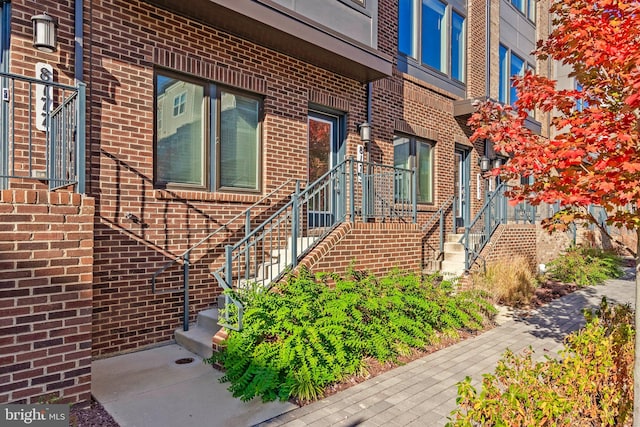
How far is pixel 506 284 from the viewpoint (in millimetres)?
7578

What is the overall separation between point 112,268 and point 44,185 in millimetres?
1186

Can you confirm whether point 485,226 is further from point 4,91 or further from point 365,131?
point 4,91

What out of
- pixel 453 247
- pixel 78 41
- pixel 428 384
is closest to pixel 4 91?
pixel 78 41

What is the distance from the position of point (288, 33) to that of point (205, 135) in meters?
1.92

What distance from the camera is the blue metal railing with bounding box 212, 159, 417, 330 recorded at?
489cm

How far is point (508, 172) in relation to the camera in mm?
3887

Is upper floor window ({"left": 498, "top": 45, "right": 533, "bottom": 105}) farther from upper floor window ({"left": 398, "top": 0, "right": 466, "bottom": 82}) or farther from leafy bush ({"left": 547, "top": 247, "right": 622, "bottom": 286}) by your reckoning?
leafy bush ({"left": 547, "top": 247, "right": 622, "bottom": 286})

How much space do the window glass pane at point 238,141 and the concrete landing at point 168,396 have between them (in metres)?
2.71

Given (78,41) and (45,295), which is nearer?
(45,295)

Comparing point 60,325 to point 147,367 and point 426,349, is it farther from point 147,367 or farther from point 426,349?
point 426,349

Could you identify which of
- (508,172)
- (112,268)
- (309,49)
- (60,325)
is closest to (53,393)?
(60,325)

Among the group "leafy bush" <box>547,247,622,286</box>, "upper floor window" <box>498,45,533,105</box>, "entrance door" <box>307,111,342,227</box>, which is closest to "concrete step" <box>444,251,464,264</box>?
"entrance door" <box>307,111,342,227</box>

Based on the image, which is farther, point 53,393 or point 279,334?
point 279,334

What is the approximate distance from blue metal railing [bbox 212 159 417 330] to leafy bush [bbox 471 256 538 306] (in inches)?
71.3
